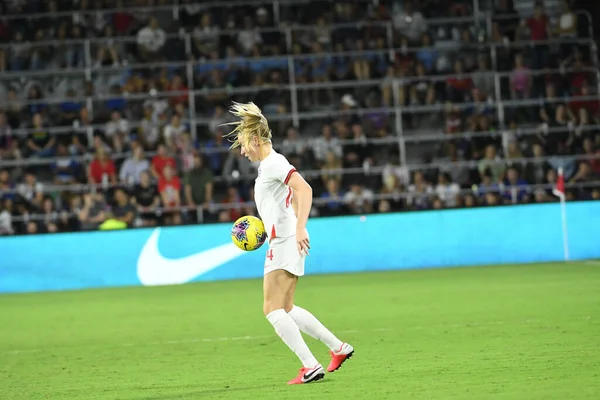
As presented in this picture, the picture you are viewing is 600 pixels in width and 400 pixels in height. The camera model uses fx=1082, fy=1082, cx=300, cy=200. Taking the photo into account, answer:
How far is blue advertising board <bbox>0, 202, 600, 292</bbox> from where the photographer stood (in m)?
21.4

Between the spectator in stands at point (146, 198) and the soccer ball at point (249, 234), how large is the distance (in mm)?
15254

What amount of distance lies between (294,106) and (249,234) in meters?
17.6

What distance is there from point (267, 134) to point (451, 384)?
95.0 inches

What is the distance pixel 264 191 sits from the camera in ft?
28.2

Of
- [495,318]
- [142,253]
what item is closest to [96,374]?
[495,318]

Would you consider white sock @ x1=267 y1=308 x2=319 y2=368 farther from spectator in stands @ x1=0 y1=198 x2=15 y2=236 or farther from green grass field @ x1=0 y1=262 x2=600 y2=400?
spectator in stands @ x1=0 y1=198 x2=15 y2=236

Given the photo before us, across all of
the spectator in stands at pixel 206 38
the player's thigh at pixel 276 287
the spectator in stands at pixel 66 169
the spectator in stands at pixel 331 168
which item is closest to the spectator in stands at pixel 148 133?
the spectator in stands at pixel 66 169

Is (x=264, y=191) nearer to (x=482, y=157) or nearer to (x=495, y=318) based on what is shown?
(x=495, y=318)

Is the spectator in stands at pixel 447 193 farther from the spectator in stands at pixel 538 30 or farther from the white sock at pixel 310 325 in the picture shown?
the white sock at pixel 310 325

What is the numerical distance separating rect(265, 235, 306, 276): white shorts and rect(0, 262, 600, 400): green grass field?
0.93m

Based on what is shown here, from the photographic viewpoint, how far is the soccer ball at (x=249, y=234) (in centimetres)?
898

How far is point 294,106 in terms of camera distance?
26.4 m

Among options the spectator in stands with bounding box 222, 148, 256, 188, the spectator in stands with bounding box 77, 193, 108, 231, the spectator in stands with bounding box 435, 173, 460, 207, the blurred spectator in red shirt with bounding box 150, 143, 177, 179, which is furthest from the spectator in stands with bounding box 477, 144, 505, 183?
the spectator in stands with bounding box 77, 193, 108, 231

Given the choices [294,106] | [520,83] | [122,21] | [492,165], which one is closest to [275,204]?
[492,165]
